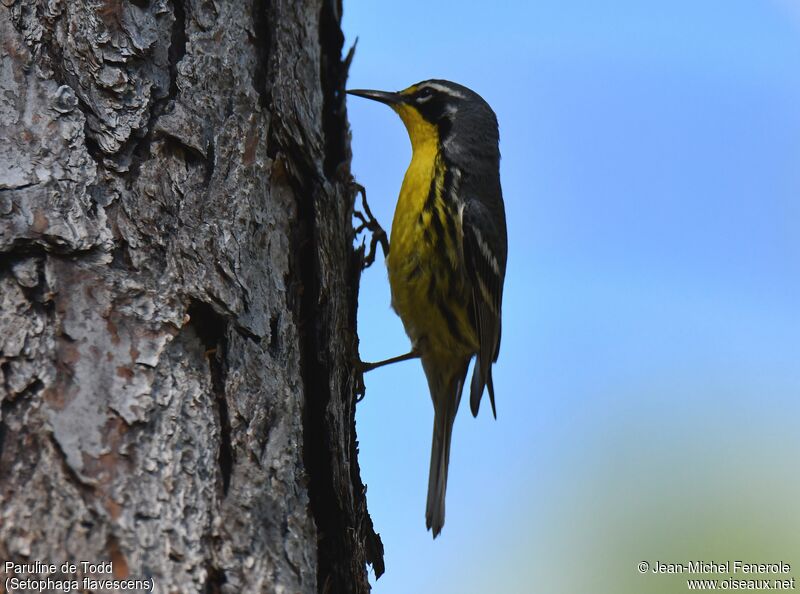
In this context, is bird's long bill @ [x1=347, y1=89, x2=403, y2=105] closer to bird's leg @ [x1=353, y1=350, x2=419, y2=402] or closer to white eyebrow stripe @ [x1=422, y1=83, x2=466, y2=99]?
white eyebrow stripe @ [x1=422, y1=83, x2=466, y2=99]

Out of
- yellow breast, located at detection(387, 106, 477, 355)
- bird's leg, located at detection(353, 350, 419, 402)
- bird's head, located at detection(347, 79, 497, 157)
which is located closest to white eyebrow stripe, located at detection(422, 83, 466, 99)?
bird's head, located at detection(347, 79, 497, 157)

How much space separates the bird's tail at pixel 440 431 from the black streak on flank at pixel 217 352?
2.06 metres

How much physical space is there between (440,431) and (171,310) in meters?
2.43

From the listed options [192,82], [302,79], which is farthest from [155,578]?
[302,79]

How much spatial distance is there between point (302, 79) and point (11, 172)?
1.42 metres

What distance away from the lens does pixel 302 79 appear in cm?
350

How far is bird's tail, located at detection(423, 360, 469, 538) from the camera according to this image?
4199mm

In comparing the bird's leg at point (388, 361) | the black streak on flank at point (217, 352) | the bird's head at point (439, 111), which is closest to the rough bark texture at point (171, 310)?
the black streak on flank at point (217, 352)

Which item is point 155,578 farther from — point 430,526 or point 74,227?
point 430,526

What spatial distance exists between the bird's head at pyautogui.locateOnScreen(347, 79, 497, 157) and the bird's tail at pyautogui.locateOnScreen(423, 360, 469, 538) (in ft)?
4.10

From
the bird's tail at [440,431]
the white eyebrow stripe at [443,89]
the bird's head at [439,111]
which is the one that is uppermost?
the white eyebrow stripe at [443,89]

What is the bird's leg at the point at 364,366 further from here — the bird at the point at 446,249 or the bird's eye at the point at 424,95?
the bird's eye at the point at 424,95

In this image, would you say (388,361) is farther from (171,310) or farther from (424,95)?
(171,310)

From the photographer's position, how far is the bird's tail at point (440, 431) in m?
4.20
